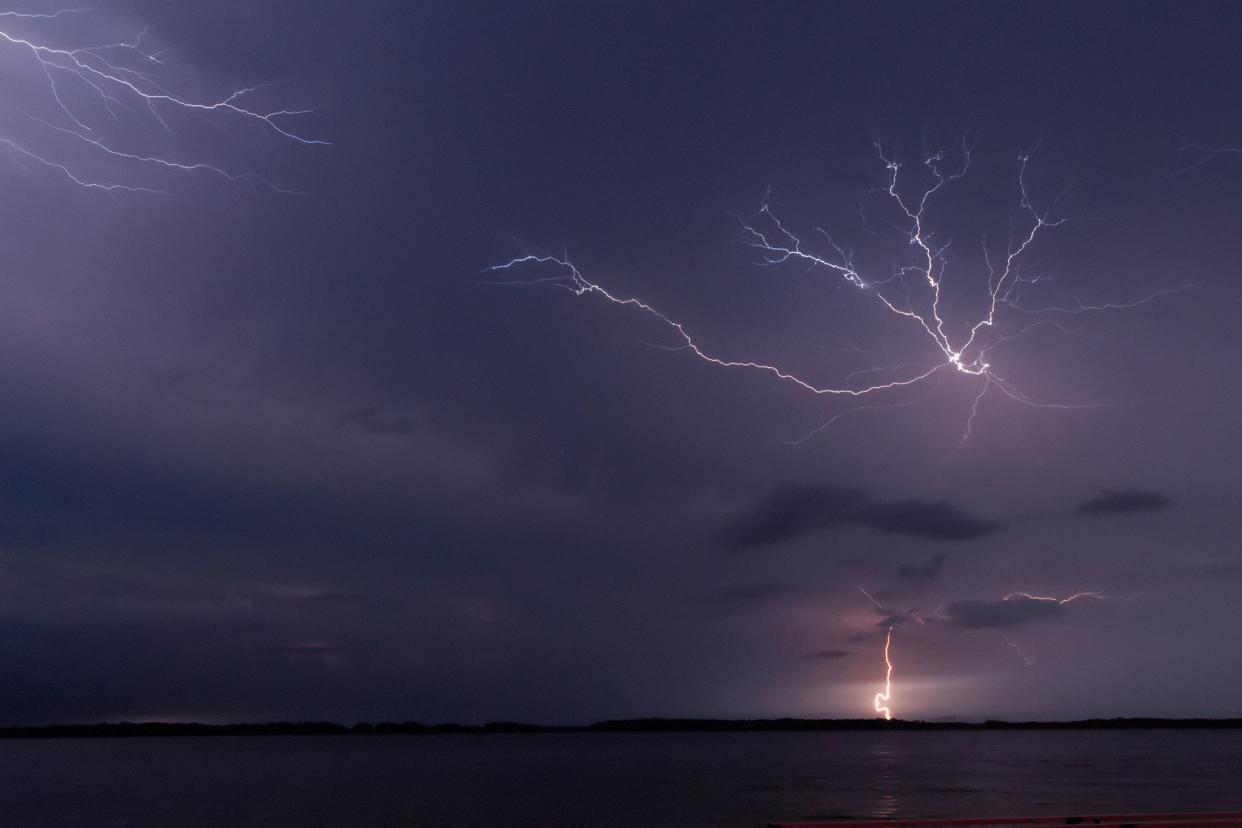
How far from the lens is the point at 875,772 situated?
55750 millimetres

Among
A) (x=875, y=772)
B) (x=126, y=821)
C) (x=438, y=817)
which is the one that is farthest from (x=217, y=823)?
(x=875, y=772)

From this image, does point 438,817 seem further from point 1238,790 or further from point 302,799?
point 1238,790

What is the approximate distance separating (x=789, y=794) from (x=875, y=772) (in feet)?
64.4

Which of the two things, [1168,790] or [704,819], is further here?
[1168,790]

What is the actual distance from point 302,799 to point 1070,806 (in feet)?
86.6

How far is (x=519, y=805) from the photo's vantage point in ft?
117

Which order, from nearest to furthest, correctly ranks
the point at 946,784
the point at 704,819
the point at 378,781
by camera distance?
the point at 704,819, the point at 946,784, the point at 378,781

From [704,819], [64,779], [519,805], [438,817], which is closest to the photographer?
[704,819]

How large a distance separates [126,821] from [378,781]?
20.7 metres

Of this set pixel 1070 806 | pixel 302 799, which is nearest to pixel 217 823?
pixel 302 799

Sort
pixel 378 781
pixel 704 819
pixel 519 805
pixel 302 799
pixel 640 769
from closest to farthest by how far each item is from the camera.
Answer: pixel 704 819 → pixel 519 805 → pixel 302 799 → pixel 378 781 → pixel 640 769

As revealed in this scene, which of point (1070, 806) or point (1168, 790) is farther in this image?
point (1168, 790)

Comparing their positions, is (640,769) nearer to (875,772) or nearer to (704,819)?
(875,772)

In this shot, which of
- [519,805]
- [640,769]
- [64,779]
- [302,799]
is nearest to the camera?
[519,805]
